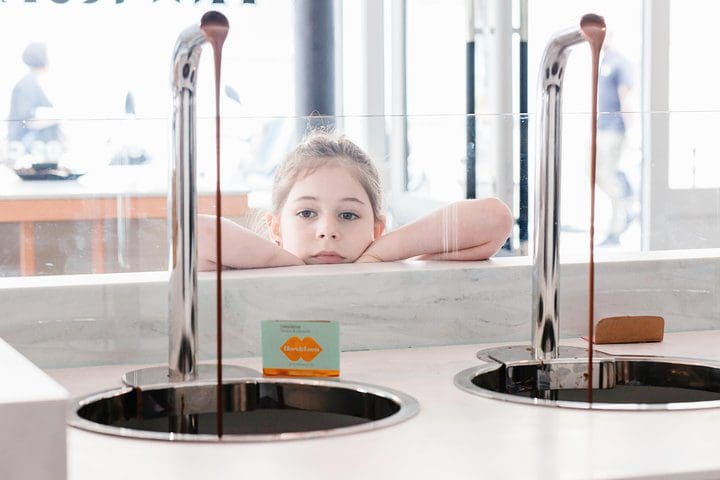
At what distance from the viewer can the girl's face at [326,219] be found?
1375mm

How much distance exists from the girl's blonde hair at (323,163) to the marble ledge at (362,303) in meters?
0.10

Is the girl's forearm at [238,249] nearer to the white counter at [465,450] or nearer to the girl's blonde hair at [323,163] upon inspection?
the girl's blonde hair at [323,163]

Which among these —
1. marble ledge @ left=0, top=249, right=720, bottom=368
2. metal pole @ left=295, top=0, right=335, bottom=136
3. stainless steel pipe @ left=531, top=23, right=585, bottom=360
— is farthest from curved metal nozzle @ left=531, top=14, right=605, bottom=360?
metal pole @ left=295, top=0, right=335, bottom=136

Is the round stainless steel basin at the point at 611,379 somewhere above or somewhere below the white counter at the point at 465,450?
below

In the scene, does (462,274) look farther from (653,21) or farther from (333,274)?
(653,21)

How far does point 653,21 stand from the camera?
5254 millimetres

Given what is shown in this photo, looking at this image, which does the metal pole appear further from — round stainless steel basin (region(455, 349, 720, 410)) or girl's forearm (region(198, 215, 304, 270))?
round stainless steel basin (region(455, 349, 720, 410))

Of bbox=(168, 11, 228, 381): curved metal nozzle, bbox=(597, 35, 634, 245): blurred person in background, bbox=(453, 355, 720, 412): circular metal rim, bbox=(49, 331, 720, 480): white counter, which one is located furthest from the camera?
bbox=(597, 35, 634, 245): blurred person in background

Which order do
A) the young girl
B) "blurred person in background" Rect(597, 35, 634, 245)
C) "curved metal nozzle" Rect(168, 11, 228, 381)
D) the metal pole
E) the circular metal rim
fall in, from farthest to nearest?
the metal pole
"blurred person in background" Rect(597, 35, 634, 245)
the young girl
"curved metal nozzle" Rect(168, 11, 228, 381)
the circular metal rim

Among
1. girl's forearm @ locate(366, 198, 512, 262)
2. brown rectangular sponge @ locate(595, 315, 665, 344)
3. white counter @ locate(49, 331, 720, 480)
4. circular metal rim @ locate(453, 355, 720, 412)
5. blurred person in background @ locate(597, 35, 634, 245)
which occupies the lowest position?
white counter @ locate(49, 331, 720, 480)

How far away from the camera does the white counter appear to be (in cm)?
81

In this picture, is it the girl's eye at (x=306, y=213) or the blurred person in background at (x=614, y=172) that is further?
the blurred person in background at (x=614, y=172)

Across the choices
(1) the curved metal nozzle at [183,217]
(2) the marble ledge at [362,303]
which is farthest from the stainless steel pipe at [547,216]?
(1) the curved metal nozzle at [183,217]

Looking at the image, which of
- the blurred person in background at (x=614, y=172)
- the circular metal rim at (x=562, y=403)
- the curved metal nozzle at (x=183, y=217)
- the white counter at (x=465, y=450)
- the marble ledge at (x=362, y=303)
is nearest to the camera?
the white counter at (x=465, y=450)
